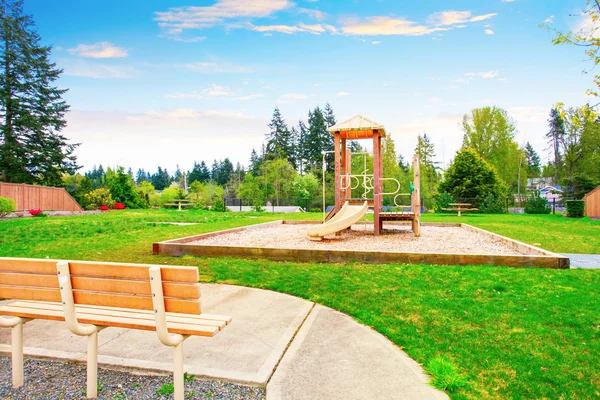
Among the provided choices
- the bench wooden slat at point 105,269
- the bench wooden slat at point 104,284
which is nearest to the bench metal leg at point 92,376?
the bench wooden slat at point 104,284

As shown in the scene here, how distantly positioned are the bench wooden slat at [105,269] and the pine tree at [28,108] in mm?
36793

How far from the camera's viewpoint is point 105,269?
→ 2564 millimetres

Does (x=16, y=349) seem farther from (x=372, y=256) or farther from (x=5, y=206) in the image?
(x=5, y=206)

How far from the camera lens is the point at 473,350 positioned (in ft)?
10.5

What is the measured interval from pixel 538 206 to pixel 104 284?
31.0 metres

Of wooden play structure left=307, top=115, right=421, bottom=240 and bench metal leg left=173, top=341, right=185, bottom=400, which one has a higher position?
wooden play structure left=307, top=115, right=421, bottom=240

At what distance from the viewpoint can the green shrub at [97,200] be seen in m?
29.1

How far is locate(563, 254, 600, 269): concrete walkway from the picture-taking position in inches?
267

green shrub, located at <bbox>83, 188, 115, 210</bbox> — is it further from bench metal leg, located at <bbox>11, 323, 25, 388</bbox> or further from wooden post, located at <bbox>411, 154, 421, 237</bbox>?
bench metal leg, located at <bbox>11, 323, 25, 388</bbox>

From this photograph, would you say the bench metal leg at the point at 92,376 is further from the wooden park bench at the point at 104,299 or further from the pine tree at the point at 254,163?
the pine tree at the point at 254,163

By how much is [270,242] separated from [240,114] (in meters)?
49.3

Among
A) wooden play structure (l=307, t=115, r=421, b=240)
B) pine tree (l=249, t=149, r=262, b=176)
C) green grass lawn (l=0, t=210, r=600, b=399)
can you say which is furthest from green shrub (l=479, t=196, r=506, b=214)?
pine tree (l=249, t=149, r=262, b=176)

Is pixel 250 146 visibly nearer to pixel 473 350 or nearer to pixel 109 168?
pixel 109 168

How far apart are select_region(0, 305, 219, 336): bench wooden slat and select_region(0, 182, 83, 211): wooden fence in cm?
2581
